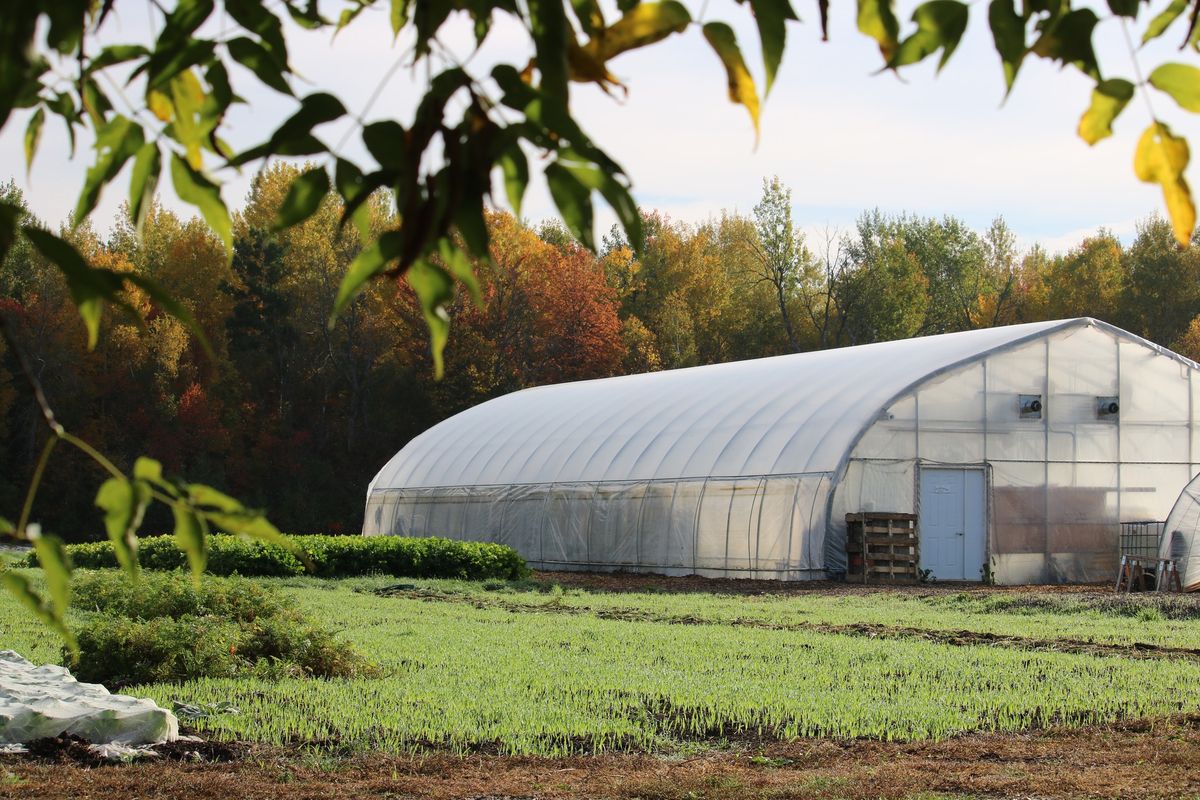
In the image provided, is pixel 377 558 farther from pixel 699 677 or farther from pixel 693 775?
pixel 693 775

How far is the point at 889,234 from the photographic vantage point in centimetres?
7356

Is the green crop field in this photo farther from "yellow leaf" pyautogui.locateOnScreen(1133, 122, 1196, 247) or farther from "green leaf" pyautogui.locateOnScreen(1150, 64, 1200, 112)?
"green leaf" pyautogui.locateOnScreen(1150, 64, 1200, 112)

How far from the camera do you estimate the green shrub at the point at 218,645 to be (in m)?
10.6

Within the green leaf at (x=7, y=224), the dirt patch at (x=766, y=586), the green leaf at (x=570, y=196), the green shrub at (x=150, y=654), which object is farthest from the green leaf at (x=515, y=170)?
the dirt patch at (x=766, y=586)

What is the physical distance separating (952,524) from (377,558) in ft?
35.9

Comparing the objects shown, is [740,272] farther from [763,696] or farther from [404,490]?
[763,696]

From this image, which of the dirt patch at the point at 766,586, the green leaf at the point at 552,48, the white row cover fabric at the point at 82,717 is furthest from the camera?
the dirt patch at the point at 766,586

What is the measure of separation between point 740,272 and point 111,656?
2365 inches

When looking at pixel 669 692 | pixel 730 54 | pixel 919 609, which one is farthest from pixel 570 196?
pixel 919 609

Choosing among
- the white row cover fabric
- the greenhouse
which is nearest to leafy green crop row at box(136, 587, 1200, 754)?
the white row cover fabric

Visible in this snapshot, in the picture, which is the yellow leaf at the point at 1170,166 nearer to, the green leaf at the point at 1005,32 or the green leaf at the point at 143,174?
the green leaf at the point at 1005,32

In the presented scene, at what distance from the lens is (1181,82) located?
2.24m

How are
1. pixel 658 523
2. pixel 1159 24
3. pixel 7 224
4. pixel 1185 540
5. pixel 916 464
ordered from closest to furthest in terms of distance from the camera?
pixel 7 224 < pixel 1159 24 < pixel 1185 540 < pixel 916 464 < pixel 658 523

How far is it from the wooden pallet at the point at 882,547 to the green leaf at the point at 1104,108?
77.3 ft
